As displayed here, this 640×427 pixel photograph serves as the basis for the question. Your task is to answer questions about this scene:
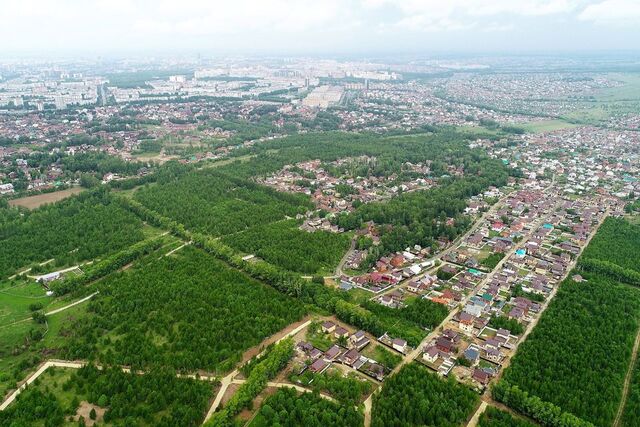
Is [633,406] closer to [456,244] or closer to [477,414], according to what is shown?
[477,414]

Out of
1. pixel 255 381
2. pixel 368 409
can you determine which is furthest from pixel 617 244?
pixel 255 381

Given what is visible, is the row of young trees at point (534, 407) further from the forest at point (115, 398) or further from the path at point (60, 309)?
the path at point (60, 309)

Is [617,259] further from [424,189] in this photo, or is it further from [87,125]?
[87,125]

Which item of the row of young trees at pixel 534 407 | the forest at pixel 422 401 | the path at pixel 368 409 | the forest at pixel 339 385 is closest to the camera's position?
the row of young trees at pixel 534 407

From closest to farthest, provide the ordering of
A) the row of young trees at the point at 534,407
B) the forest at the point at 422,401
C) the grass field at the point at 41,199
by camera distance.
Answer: the row of young trees at the point at 534,407, the forest at the point at 422,401, the grass field at the point at 41,199

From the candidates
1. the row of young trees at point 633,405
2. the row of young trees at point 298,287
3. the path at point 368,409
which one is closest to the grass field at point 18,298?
the row of young trees at point 298,287

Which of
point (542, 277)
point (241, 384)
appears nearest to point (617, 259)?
point (542, 277)
